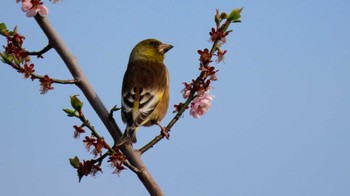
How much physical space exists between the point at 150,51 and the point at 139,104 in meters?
2.27

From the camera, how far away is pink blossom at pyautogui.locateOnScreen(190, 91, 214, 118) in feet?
13.0

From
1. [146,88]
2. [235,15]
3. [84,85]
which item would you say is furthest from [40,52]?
[146,88]

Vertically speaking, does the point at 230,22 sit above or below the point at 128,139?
above

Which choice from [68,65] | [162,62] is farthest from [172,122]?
[162,62]

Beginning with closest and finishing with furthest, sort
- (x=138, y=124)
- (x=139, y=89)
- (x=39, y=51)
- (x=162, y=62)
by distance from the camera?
(x=39, y=51)
(x=138, y=124)
(x=139, y=89)
(x=162, y=62)

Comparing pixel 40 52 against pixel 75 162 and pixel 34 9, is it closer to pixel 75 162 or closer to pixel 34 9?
pixel 34 9

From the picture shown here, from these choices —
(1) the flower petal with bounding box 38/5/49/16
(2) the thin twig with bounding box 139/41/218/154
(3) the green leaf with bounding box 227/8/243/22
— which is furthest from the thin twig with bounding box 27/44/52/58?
(3) the green leaf with bounding box 227/8/243/22

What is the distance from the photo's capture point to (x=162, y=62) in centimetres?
738

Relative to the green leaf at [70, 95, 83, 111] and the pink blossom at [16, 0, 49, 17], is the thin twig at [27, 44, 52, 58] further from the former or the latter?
the green leaf at [70, 95, 83, 111]

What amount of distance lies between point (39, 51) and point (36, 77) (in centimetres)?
25

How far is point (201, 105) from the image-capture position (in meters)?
4.01

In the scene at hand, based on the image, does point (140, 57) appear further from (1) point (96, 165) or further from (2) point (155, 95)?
(1) point (96, 165)

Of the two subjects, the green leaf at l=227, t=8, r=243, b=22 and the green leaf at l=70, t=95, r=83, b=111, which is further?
the green leaf at l=227, t=8, r=243, b=22

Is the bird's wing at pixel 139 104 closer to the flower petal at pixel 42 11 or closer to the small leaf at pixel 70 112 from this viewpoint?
the small leaf at pixel 70 112
